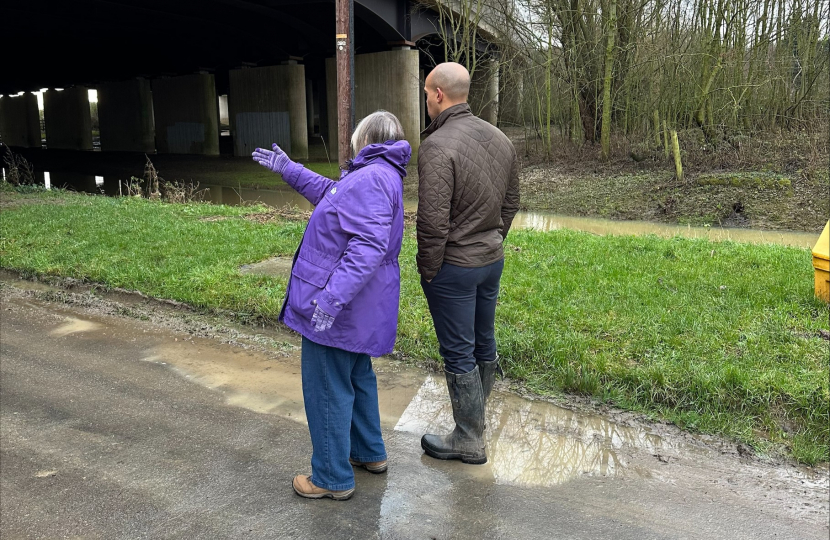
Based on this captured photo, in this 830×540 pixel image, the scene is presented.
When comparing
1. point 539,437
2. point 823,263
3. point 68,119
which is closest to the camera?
point 539,437

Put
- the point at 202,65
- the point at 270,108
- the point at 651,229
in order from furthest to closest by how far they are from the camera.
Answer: the point at 202,65 → the point at 270,108 → the point at 651,229

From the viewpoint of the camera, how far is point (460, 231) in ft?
11.6

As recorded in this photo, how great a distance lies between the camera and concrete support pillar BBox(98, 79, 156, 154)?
45.2m

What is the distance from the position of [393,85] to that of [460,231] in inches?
1034

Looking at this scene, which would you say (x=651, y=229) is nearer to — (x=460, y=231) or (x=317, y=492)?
(x=460, y=231)

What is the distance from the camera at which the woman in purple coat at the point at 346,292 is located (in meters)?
3.06

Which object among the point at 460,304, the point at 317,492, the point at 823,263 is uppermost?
the point at 460,304

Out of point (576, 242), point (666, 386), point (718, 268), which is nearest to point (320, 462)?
point (666, 386)

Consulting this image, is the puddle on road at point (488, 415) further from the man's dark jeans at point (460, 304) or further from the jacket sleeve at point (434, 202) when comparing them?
the jacket sleeve at point (434, 202)

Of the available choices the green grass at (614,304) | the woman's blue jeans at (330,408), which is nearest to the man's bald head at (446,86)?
the woman's blue jeans at (330,408)

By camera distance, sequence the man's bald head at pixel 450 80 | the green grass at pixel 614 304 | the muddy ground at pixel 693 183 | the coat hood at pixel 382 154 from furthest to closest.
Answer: the muddy ground at pixel 693 183, the green grass at pixel 614 304, the man's bald head at pixel 450 80, the coat hood at pixel 382 154

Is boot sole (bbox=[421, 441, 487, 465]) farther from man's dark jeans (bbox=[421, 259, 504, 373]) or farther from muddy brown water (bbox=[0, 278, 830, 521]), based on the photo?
man's dark jeans (bbox=[421, 259, 504, 373])

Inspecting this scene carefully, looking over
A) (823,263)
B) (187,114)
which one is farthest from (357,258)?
(187,114)

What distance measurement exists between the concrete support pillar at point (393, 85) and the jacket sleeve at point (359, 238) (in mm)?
24578
